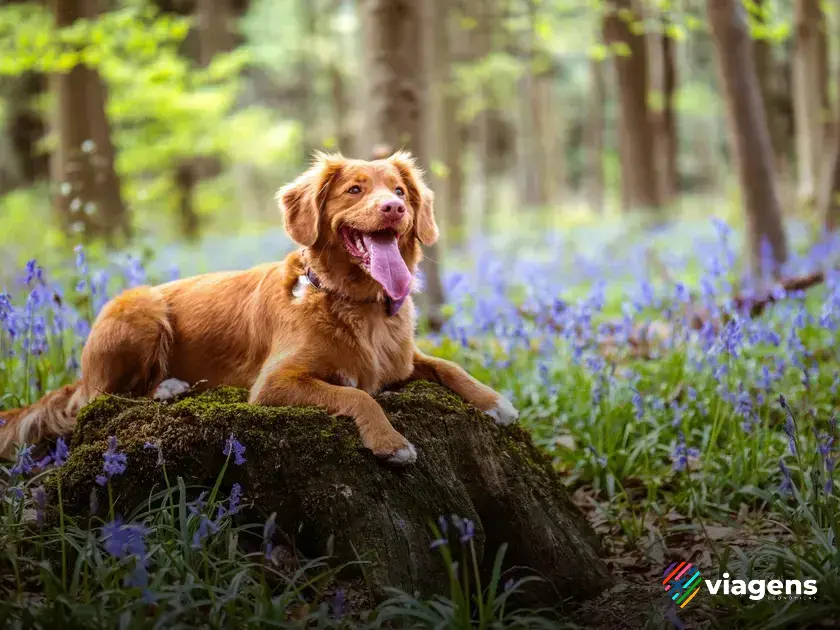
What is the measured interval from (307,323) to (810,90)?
12537 millimetres

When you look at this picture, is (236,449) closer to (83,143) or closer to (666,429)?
(666,429)

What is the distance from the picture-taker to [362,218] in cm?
347

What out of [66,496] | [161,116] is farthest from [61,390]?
[161,116]

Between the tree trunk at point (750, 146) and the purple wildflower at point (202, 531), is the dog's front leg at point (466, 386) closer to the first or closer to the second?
the purple wildflower at point (202, 531)

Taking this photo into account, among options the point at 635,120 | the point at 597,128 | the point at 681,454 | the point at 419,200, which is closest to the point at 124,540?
the point at 419,200

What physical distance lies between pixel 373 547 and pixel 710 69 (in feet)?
88.1

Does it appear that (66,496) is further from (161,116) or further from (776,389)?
(161,116)

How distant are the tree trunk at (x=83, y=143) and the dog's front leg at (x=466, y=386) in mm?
6135

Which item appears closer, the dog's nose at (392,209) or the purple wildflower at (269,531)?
the purple wildflower at (269,531)

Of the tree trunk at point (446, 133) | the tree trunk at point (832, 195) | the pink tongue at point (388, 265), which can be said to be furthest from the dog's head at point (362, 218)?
the tree trunk at point (446, 133)

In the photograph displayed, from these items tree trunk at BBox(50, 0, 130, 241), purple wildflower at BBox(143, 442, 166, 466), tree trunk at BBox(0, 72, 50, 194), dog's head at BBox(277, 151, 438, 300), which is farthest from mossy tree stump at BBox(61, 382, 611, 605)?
tree trunk at BBox(0, 72, 50, 194)

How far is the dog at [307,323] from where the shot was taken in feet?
11.4

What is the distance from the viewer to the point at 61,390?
3.89 metres

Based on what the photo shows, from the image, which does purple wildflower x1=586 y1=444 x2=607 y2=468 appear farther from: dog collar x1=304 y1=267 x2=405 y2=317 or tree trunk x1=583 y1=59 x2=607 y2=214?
tree trunk x1=583 y1=59 x2=607 y2=214
